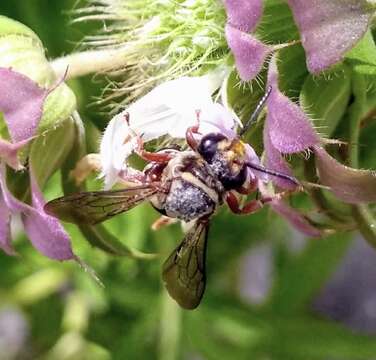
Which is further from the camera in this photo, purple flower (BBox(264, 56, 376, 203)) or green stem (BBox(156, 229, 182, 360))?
green stem (BBox(156, 229, 182, 360))

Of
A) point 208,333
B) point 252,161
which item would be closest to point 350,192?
point 252,161

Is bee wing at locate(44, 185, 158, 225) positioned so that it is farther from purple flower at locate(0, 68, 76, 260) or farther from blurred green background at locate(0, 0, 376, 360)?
blurred green background at locate(0, 0, 376, 360)

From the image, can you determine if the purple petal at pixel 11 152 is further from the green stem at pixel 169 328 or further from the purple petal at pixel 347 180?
the green stem at pixel 169 328

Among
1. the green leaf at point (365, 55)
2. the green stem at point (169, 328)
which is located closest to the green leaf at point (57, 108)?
the green leaf at point (365, 55)

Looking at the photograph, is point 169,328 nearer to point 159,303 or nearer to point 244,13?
point 159,303

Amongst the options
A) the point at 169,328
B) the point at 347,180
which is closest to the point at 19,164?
the point at 347,180

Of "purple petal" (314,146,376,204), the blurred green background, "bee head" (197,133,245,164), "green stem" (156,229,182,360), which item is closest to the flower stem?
"bee head" (197,133,245,164)
